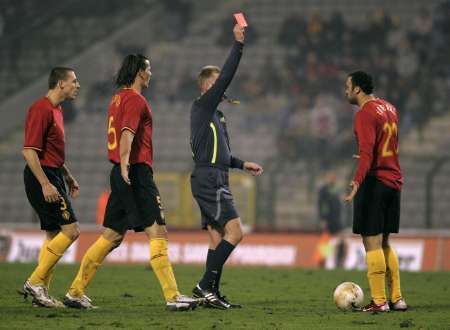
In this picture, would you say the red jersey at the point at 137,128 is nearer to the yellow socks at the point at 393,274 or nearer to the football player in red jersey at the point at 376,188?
the football player in red jersey at the point at 376,188

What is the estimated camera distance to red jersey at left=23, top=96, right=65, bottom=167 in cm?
898

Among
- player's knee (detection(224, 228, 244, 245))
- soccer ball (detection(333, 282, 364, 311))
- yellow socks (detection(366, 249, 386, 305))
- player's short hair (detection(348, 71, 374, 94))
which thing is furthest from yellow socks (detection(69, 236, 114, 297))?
player's short hair (detection(348, 71, 374, 94))

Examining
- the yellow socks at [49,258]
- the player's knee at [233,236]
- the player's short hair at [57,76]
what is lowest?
the yellow socks at [49,258]

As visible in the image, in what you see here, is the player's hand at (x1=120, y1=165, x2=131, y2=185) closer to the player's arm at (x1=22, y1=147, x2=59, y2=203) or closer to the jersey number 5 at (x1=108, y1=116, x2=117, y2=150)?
the jersey number 5 at (x1=108, y1=116, x2=117, y2=150)

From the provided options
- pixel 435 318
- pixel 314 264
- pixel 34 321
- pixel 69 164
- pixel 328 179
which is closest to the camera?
pixel 34 321

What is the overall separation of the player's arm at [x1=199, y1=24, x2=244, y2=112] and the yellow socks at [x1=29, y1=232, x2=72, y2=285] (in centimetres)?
178

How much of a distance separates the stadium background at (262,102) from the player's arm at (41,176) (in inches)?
437

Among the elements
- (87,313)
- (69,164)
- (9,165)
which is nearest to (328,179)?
(69,164)

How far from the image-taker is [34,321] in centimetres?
809

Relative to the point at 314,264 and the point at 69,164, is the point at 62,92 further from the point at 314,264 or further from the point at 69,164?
the point at 69,164

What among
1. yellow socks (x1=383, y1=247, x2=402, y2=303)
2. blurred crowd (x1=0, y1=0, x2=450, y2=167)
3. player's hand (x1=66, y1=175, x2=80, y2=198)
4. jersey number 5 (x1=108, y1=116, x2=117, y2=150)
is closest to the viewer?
jersey number 5 (x1=108, y1=116, x2=117, y2=150)

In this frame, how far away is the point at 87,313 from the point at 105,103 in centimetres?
1912

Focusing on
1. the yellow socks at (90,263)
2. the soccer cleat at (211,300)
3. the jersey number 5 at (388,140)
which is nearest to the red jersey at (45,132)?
the yellow socks at (90,263)

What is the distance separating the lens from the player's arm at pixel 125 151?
8462 millimetres
